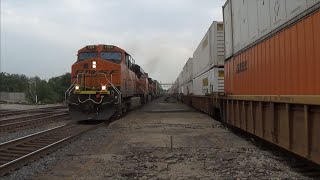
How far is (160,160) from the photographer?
8.02 m

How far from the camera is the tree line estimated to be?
2665 inches

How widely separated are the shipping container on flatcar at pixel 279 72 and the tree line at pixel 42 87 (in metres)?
53.8

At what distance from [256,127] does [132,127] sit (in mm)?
6388

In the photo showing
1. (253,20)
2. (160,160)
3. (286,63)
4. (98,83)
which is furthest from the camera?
(98,83)

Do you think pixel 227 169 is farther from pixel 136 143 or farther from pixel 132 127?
pixel 132 127

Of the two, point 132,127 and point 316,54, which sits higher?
point 316,54

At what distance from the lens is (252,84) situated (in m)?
9.86

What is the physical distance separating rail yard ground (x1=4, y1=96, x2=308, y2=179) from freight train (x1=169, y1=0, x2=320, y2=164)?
58 cm

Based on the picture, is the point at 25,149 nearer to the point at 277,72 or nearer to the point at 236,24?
the point at 277,72

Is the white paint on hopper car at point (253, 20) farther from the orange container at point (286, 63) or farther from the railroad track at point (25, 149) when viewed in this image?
the railroad track at point (25, 149)

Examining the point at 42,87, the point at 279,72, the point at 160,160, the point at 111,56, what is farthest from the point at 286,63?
the point at 42,87

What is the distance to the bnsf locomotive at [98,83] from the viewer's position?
667 inches

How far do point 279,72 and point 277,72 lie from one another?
129mm

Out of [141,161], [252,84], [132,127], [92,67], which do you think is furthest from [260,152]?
[92,67]
